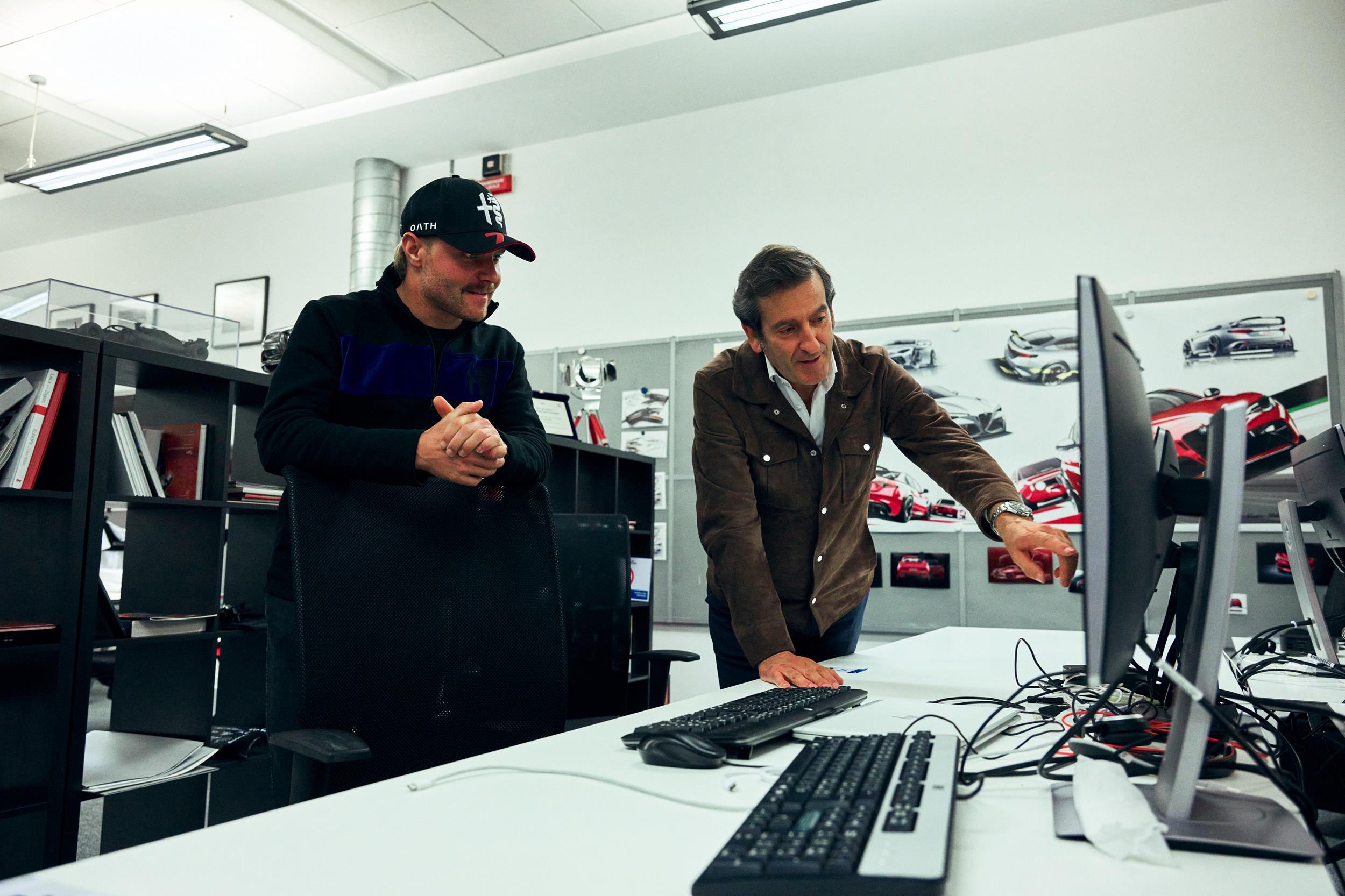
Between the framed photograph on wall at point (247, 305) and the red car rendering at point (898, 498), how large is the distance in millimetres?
3756

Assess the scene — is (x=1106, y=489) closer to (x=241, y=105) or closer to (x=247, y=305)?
(x=241, y=105)

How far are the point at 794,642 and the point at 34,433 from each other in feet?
5.07

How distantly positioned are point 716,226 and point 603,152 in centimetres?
79

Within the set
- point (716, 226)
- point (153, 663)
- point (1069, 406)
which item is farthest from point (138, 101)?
point (1069, 406)

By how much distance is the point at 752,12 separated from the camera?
3.22 metres

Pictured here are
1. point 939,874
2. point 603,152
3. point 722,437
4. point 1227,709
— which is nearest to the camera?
point 939,874

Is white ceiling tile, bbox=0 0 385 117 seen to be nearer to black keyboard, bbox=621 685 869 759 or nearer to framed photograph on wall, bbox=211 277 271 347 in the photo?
framed photograph on wall, bbox=211 277 271 347

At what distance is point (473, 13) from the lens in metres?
3.70

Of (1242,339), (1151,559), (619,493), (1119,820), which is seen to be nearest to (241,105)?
(619,493)

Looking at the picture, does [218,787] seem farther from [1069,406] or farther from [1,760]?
[1069,406]

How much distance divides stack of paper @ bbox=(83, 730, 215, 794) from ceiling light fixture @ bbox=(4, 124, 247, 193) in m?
2.93

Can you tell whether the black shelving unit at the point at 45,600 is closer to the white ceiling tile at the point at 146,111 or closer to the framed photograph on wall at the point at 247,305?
the white ceiling tile at the point at 146,111

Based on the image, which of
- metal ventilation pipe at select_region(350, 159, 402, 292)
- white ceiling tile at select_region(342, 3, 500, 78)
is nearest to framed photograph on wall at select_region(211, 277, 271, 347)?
metal ventilation pipe at select_region(350, 159, 402, 292)

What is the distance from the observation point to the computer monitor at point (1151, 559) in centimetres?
62
